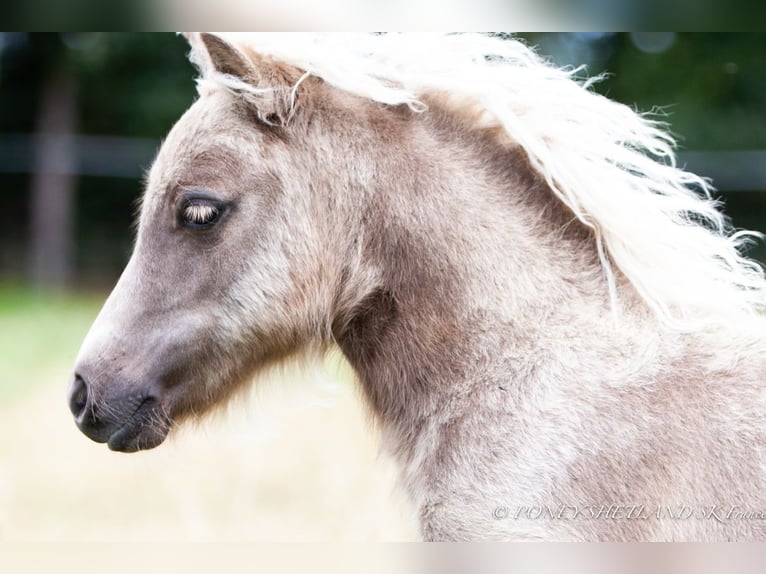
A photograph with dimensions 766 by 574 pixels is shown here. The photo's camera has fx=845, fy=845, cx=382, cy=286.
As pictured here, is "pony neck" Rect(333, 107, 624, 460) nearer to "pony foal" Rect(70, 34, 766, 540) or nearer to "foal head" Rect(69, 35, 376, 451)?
"pony foal" Rect(70, 34, 766, 540)

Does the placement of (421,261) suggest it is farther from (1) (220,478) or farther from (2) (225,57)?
(1) (220,478)

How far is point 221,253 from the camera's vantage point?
2.49 m

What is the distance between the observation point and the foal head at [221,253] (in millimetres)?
2477

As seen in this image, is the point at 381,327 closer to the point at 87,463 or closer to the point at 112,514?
the point at 112,514

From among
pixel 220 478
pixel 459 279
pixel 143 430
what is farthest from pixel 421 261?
pixel 220 478

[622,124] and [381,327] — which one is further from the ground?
[622,124]

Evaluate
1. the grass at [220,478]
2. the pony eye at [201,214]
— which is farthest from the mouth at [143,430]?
the pony eye at [201,214]

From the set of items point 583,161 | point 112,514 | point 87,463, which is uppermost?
point 583,161

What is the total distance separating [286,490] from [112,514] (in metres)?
1.04

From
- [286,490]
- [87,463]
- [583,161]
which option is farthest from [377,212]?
[87,463]

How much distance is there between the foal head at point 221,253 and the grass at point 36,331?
5539 millimetres

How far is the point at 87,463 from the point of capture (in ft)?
19.7

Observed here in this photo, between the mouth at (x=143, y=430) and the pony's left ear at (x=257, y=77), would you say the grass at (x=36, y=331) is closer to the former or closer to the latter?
the mouth at (x=143, y=430)

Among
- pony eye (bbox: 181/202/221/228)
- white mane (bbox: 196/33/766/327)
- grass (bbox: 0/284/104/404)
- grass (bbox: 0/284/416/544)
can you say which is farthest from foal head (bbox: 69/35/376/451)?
grass (bbox: 0/284/104/404)
